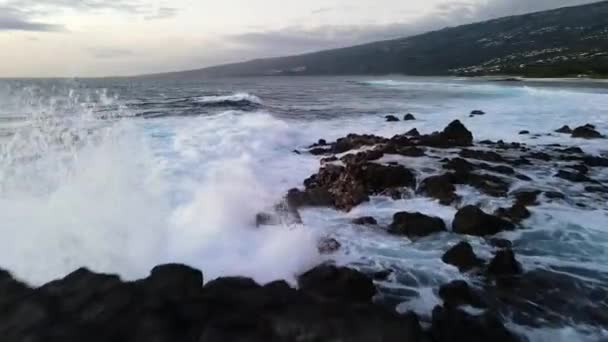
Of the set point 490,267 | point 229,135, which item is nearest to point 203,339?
point 490,267

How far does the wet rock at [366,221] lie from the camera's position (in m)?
9.22

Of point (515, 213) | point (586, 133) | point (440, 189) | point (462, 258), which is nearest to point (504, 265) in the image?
point (462, 258)

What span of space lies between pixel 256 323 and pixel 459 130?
14.8 meters

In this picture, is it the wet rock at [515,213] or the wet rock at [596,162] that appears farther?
the wet rock at [596,162]

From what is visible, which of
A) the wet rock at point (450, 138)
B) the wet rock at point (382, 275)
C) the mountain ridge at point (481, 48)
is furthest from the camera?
the mountain ridge at point (481, 48)

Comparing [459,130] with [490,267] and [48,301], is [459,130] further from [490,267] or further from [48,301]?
[48,301]

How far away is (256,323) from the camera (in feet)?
15.1

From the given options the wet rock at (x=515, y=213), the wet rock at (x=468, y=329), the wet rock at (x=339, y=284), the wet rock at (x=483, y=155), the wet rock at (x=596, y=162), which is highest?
the wet rock at (x=339, y=284)

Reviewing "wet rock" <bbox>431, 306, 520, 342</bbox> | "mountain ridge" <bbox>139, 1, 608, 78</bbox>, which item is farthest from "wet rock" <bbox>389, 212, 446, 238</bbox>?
"mountain ridge" <bbox>139, 1, 608, 78</bbox>

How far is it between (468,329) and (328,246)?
3.35 m

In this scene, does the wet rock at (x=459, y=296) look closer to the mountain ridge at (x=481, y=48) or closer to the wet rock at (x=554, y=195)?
the wet rock at (x=554, y=195)

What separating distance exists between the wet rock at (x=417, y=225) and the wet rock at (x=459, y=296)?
94.1 inches

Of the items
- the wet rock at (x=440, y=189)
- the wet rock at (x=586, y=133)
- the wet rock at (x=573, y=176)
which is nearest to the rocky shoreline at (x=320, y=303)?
the wet rock at (x=440, y=189)

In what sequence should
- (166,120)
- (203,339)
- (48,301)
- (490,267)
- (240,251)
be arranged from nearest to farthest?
(203,339), (48,301), (490,267), (240,251), (166,120)
